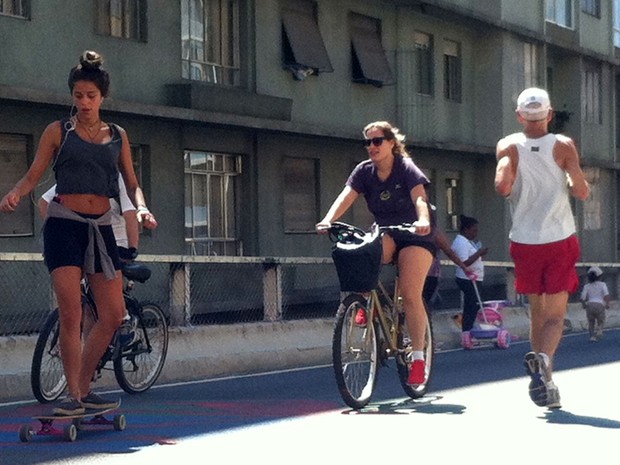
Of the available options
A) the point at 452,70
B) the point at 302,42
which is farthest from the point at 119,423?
the point at 452,70

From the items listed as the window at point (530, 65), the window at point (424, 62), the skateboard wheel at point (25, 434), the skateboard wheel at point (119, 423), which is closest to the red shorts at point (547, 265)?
the skateboard wheel at point (119, 423)

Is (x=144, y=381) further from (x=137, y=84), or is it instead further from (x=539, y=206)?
(x=137, y=84)

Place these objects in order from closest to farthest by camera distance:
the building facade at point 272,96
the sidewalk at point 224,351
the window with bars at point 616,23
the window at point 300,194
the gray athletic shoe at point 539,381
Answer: the gray athletic shoe at point 539,381 → the sidewalk at point 224,351 → the building facade at point 272,96 → the window at point 300,194 → the window with bars at point 616,23

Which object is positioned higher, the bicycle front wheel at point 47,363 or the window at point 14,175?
the window at point 14,175

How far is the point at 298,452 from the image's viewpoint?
7633mm

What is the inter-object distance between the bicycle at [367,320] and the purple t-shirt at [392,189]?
0.21 m

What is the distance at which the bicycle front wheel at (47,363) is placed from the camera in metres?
10.3

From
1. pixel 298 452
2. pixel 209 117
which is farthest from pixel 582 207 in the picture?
pixel 298 452

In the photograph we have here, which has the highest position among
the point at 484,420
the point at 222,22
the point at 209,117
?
the point at 222,22

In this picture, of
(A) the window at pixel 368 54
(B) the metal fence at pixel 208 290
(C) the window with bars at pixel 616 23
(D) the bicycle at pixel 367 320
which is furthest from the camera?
(C) the window with bars at pixel 616 23

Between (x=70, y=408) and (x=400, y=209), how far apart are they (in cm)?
297

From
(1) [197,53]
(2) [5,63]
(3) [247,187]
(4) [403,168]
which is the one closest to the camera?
(4) [403,168]

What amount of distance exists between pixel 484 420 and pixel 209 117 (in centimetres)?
1699

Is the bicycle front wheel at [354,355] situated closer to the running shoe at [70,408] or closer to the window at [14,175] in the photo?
the running shoe at [70,408]
